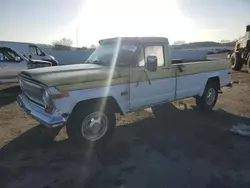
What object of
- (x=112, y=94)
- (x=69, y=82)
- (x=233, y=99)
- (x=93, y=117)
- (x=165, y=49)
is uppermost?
(x=165, y=49)

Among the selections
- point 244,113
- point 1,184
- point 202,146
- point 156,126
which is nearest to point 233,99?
point 244,113

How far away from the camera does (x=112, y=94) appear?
5379 millimetres

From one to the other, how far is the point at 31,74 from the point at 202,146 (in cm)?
355

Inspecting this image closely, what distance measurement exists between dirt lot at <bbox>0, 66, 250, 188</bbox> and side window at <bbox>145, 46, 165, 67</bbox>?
62.7 inches

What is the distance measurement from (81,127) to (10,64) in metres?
8.79

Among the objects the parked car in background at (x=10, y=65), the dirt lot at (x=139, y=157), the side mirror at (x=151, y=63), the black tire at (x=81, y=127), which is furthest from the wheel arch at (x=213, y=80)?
the parked car in background at (x=10, y=65)

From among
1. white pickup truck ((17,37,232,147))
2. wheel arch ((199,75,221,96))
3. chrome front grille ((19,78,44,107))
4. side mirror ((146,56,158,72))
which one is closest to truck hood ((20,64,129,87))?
white pickup truck ((17,37,232,147))

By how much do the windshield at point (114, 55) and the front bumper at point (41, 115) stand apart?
5.58 ft

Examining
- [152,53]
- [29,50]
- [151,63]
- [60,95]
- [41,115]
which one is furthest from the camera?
[29,50]

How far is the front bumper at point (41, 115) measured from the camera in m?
4.67

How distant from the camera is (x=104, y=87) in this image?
5246 mm

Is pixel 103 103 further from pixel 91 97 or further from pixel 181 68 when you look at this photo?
pixel 181 68

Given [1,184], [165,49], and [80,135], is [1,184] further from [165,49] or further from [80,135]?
[165,49]

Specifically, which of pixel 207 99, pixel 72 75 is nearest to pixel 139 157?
pixel 72 75
